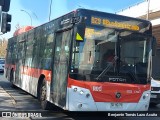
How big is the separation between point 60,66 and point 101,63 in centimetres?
138

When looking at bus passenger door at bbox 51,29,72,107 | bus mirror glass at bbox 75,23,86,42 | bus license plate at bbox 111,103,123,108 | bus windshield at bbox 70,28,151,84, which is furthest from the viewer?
bus passenger door at bbox 51,29,72,107

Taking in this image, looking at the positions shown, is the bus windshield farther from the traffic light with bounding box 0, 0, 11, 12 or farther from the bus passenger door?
the traffic light with bounding box 0, 0, 11, 12

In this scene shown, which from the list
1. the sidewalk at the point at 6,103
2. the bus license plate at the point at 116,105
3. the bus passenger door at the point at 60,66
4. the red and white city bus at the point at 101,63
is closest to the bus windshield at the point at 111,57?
the red and white city bus at the point at 101,63

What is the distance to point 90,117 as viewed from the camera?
1135cm

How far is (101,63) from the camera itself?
9680mm

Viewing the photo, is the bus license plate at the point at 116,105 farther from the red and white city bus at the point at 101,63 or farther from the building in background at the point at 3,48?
the building in background at the point at 3,48

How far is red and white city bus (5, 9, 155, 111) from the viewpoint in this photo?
9508 mm

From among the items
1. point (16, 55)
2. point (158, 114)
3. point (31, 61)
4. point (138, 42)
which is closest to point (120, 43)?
point (138, 42)

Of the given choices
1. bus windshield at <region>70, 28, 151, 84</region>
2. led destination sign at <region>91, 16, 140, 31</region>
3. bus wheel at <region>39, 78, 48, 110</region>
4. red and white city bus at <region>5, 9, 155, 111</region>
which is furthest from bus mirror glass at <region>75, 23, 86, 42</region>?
bus wheel at <region>39, 78, 48, 110</region>

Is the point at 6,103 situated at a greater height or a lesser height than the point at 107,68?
lesser

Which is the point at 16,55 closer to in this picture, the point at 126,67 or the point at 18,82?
the point at 18,82

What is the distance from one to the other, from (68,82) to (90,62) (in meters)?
0.77

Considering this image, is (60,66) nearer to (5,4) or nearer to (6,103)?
(5,4)

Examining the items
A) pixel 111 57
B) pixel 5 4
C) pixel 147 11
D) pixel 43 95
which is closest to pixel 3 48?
pixel 147 11
